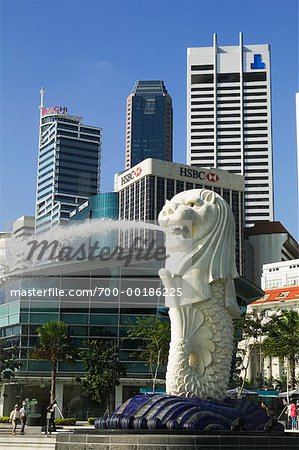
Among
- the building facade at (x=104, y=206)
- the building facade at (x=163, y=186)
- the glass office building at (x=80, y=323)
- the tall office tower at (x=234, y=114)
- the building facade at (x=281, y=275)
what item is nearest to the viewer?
the glass office building at (x=80, y=323)

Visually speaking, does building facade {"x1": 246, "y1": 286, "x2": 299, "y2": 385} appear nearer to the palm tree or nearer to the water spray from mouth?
the palm tree

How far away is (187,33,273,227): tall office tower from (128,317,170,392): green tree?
369 feet

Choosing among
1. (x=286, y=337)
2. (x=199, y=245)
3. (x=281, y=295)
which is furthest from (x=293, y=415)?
(x=281, y=295)

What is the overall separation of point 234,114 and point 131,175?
41.5m

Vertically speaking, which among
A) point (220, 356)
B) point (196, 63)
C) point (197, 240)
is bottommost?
point (220, 356)

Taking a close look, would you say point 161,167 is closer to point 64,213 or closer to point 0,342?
point 64,213

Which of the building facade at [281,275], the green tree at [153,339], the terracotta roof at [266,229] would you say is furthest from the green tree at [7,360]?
the terracotta roof at [266,229]

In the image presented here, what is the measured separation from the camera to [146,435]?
17734 millimetres

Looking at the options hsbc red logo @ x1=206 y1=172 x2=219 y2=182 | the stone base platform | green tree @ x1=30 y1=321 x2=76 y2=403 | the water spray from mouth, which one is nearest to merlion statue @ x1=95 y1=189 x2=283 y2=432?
the stone base platform

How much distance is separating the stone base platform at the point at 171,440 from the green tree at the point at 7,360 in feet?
122

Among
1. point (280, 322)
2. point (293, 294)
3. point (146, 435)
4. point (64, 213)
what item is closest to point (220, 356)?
point (146, 435)

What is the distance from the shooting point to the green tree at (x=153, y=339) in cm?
5197

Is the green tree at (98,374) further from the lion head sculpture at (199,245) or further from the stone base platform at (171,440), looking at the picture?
the stone base platform at (171,440)

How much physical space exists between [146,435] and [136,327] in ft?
130
